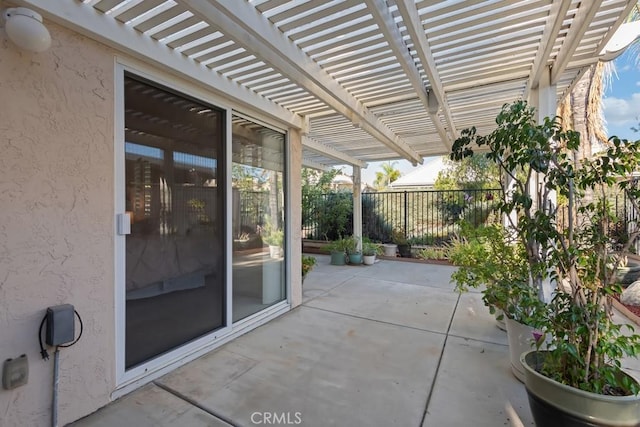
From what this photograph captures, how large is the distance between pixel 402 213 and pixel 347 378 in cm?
A: 708

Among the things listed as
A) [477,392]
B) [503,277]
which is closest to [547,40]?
[503,277]

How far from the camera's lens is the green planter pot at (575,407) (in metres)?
1.51

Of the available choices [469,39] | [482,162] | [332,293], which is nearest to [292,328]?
[332,293]

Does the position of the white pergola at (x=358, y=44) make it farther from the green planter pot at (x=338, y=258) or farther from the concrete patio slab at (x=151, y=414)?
the green planter pot at (x=338, y=258)

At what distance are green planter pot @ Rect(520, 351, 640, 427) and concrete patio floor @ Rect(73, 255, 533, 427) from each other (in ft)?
1.36

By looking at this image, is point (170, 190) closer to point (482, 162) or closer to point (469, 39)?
point (469, 39)

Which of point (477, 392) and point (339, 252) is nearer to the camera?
point (477, 392)

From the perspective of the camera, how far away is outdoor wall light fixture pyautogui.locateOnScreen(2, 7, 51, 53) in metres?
1.61

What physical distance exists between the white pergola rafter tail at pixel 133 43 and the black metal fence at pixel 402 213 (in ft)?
20.5

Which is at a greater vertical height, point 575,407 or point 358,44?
point 358,44

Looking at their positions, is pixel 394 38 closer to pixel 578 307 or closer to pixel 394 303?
pixel 578 307

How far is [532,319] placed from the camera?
187 centimetres

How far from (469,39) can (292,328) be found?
3.33 meters

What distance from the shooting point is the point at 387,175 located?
68.2ft
